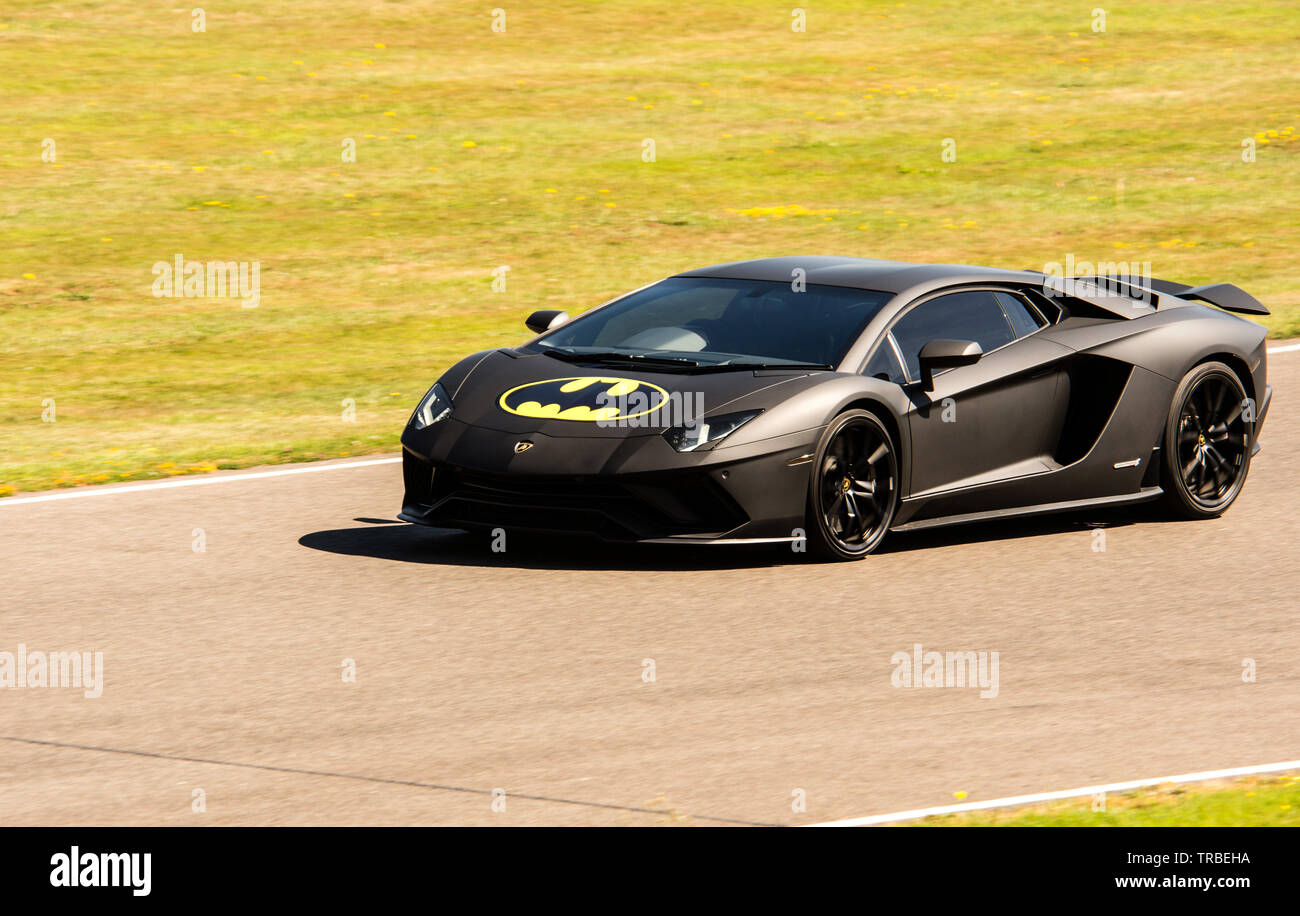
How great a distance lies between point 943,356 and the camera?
880cm

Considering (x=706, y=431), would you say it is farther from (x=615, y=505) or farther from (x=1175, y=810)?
(x=1175, y=810)

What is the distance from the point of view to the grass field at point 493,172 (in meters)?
14.9

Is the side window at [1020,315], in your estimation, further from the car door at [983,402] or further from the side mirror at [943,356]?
the side mirror at [943,356]

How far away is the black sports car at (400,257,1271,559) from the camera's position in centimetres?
825

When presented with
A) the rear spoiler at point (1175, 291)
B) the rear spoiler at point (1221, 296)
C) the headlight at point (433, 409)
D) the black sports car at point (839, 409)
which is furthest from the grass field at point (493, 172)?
the rear spoiler at point (1221, 296)

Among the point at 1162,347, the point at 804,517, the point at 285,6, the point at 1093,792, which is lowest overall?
the point at 1093,792

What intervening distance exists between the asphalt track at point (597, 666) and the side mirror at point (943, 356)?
2.68 ft

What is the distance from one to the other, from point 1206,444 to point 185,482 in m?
5.39

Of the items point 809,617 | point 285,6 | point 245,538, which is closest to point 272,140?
point 285,6

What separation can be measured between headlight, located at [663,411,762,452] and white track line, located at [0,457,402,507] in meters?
3.22

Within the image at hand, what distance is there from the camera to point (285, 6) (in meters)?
30.8
